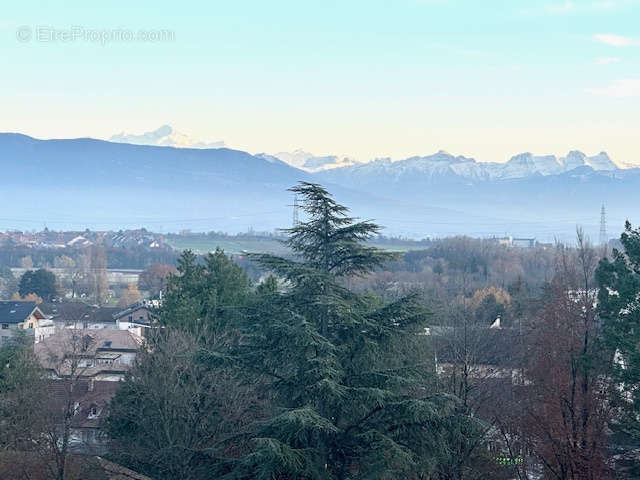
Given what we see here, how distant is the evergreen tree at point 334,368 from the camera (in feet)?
50.9

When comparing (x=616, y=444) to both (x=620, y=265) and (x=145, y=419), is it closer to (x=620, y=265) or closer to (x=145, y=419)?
(x=620, y=265)

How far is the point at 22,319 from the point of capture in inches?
2247

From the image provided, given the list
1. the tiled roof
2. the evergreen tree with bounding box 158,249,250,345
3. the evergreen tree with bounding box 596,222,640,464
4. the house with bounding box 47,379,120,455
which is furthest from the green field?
the evergreen tree with bounding box 596,222,640,464

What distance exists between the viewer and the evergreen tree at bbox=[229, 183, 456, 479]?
1552 cm

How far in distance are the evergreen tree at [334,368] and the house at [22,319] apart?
40.9 metres

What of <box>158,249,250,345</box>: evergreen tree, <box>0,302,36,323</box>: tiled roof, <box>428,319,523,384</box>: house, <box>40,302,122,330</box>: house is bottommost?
<box>40,302,122,330</box>: house

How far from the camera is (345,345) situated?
1694cm

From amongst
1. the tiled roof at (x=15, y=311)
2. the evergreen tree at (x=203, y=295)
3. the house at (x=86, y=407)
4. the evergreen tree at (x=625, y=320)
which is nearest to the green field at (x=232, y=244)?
the tiled roof at (x=15, y=311)

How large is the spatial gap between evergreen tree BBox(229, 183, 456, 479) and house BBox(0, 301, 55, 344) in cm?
4088

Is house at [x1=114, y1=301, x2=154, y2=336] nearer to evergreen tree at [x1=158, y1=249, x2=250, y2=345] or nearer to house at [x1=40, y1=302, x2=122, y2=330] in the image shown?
house at [x1=40, y1=302, x2=122, y2=330]

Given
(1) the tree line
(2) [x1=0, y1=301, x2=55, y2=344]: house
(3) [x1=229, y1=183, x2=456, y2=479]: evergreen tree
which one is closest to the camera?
(3) [x1=229, y1=183, x2=456, y2=479]: evergreen tree

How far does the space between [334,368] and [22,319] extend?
45.1 meters

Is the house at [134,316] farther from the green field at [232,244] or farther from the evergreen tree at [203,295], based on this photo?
the green field at [232,244]

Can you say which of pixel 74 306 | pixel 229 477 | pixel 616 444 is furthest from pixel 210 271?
pixel 74 306
